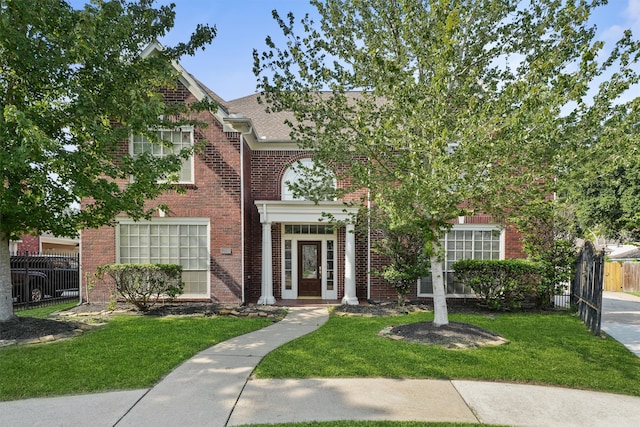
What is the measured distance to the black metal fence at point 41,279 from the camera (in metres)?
11.4

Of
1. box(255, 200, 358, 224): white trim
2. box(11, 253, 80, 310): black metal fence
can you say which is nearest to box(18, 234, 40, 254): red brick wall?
box(11, 253, 80, 310): black metal fence

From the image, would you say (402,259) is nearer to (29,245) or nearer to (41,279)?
(41,279)

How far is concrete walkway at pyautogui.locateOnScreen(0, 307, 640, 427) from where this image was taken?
3.73 meters

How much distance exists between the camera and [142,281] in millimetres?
9805

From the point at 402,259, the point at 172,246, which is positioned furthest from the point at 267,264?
the point at 402,259

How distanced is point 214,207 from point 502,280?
869 centimetres

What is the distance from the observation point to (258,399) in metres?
4.19

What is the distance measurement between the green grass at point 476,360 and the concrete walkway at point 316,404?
9.6 inches

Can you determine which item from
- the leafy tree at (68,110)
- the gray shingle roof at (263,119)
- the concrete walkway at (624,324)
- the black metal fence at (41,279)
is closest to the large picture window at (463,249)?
the concrete walkway at (624,324)

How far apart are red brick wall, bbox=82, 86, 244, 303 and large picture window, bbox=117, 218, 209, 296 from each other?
26 centimetres

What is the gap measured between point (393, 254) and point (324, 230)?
2.53 metres

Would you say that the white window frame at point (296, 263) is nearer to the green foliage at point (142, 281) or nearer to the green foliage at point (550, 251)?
the green foliage at point (142, 281)

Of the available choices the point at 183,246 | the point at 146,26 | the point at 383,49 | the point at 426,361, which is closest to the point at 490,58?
the point at 383,49

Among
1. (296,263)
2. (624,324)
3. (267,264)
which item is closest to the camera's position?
(624,324)
